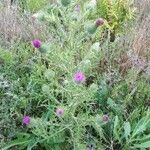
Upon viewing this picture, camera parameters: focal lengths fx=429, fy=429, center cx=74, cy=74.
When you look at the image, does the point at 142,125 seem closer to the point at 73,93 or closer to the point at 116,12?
the point at 73,93

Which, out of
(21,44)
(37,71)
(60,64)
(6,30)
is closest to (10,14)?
(6,30)

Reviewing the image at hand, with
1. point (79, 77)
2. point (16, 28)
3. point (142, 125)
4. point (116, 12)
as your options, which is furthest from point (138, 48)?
point (79, 77)

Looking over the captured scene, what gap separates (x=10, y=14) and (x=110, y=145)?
1.44 metres

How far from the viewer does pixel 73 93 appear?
2.37 m

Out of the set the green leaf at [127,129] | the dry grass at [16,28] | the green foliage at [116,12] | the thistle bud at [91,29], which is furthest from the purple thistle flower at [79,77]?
the green foliage at [116,12]

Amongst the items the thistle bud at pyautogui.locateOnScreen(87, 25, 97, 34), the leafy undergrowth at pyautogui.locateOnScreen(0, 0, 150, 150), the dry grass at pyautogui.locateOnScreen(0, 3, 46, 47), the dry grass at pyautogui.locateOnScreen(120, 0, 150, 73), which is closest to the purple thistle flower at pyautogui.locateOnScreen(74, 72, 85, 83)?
the leafy undergrowth at pyautogui.locateOnScreen(0, 0, 150, 150)

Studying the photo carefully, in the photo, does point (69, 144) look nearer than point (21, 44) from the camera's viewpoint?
Yes

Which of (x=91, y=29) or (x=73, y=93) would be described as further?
(x=73, y=93)

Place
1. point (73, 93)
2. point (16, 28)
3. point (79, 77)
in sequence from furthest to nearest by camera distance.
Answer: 1. point (16, 28)
2. point (73, 93)
3. point (79, 77)

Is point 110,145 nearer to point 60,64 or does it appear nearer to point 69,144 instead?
point 69,144

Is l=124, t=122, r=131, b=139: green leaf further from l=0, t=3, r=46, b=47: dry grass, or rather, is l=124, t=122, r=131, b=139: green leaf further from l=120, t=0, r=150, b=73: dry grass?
l=0, t=3, r=46, b=47: dry grass

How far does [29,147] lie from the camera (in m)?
2.64

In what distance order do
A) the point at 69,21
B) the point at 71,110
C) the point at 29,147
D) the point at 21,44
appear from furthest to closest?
the point at 21,44 → the point at 29,147 → the point at 71,110 → the point at 69,21

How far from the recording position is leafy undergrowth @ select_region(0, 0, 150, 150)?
2.38m
